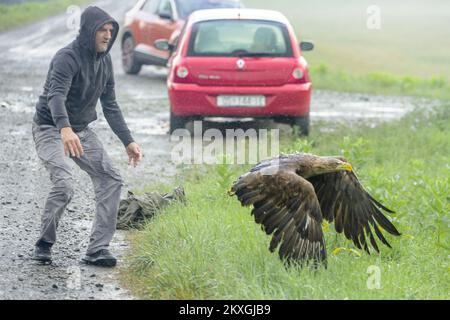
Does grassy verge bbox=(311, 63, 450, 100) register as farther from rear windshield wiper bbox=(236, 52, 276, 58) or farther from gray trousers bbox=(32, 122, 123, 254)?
gray trousers bbox=(32, 122, 123, 254)

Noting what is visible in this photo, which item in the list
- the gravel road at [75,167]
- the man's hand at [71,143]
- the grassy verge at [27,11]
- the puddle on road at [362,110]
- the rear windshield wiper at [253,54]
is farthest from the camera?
the grassy verge at [27,11]

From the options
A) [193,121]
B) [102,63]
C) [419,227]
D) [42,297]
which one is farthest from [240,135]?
[42,297]

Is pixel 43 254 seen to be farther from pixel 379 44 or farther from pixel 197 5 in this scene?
pixel 379 44

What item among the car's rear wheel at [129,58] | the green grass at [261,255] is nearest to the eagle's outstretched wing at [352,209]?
the green grass at [261,255]

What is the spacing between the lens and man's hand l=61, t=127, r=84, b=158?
7.60 meters

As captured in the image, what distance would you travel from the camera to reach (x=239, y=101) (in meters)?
14.6

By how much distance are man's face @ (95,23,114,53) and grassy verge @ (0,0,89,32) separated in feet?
82.1

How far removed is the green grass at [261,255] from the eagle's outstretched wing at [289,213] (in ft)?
0.50

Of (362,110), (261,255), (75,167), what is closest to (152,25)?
(362,110)

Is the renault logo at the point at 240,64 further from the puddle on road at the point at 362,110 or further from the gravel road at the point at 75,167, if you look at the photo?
the puddle on road at the point at 362,110

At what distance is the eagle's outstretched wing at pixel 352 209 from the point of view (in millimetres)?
8055

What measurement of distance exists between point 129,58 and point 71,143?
15.4 meters

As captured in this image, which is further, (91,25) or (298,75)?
(298,75)

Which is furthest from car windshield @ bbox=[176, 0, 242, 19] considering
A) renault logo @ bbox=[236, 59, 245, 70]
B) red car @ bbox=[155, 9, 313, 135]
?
renault logo @ bbox=[236, 59, 245, 70]
